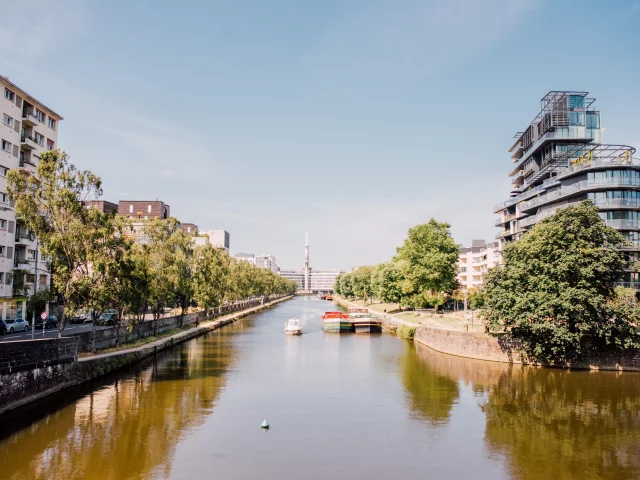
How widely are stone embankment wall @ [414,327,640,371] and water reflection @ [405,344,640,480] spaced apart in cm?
124

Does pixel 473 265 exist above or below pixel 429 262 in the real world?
above

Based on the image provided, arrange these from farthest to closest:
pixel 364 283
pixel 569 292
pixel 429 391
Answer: pixel 364 283
pixel 569 292
pixel 429 391

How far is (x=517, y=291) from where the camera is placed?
47.5 meters

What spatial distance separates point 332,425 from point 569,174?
57.7 metres

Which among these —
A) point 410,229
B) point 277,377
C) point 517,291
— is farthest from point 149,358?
point 410,229

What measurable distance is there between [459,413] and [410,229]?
204 ft

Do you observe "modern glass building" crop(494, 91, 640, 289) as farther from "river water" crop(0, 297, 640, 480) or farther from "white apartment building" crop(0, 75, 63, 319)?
"white apartment building" crop(0, 75, 63, 319)

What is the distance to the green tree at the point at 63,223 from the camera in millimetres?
42438

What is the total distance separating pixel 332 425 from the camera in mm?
31375

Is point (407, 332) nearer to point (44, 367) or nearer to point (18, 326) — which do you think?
point (18, 326)

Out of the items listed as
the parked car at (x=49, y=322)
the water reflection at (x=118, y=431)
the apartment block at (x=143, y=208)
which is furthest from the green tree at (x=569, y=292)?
the apartment block at (x=143, y=208)

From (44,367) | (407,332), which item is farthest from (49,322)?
(407,332)

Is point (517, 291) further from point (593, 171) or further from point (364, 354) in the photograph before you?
point (593, 171)

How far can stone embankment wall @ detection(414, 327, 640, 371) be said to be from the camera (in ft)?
152
